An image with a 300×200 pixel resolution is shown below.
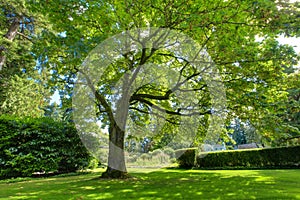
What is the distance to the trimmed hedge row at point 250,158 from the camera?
11.6m

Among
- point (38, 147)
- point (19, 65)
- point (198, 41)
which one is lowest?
point (38, 147)

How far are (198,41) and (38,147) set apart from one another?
8.07m

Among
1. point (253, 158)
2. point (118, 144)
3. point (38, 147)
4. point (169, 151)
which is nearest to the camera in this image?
point (118, 144)

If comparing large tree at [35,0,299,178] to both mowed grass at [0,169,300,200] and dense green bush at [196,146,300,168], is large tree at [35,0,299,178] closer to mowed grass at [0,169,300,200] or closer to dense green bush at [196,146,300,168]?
mowed grass at [0,169,300,200]

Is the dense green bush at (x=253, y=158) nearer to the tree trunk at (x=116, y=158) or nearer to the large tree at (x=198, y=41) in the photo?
the large tree at (x=198, y=41)

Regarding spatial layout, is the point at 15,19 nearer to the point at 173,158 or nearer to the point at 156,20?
the point at 156,20

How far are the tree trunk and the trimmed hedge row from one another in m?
7.41

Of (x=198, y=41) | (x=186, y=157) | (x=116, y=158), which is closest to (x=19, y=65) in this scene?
(x=116, y=158)

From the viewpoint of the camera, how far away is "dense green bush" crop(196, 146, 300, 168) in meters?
11.6

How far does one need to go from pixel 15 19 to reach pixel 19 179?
36.8 ft

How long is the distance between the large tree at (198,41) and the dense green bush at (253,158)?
5284mm

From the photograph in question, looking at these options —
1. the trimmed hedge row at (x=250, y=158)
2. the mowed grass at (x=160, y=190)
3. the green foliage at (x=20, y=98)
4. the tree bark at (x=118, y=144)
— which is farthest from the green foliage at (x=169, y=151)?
the green foliage at (x=20, y=98)

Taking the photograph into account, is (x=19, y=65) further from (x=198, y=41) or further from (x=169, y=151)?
(x=198, y=41)

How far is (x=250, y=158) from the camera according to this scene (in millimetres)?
12656
